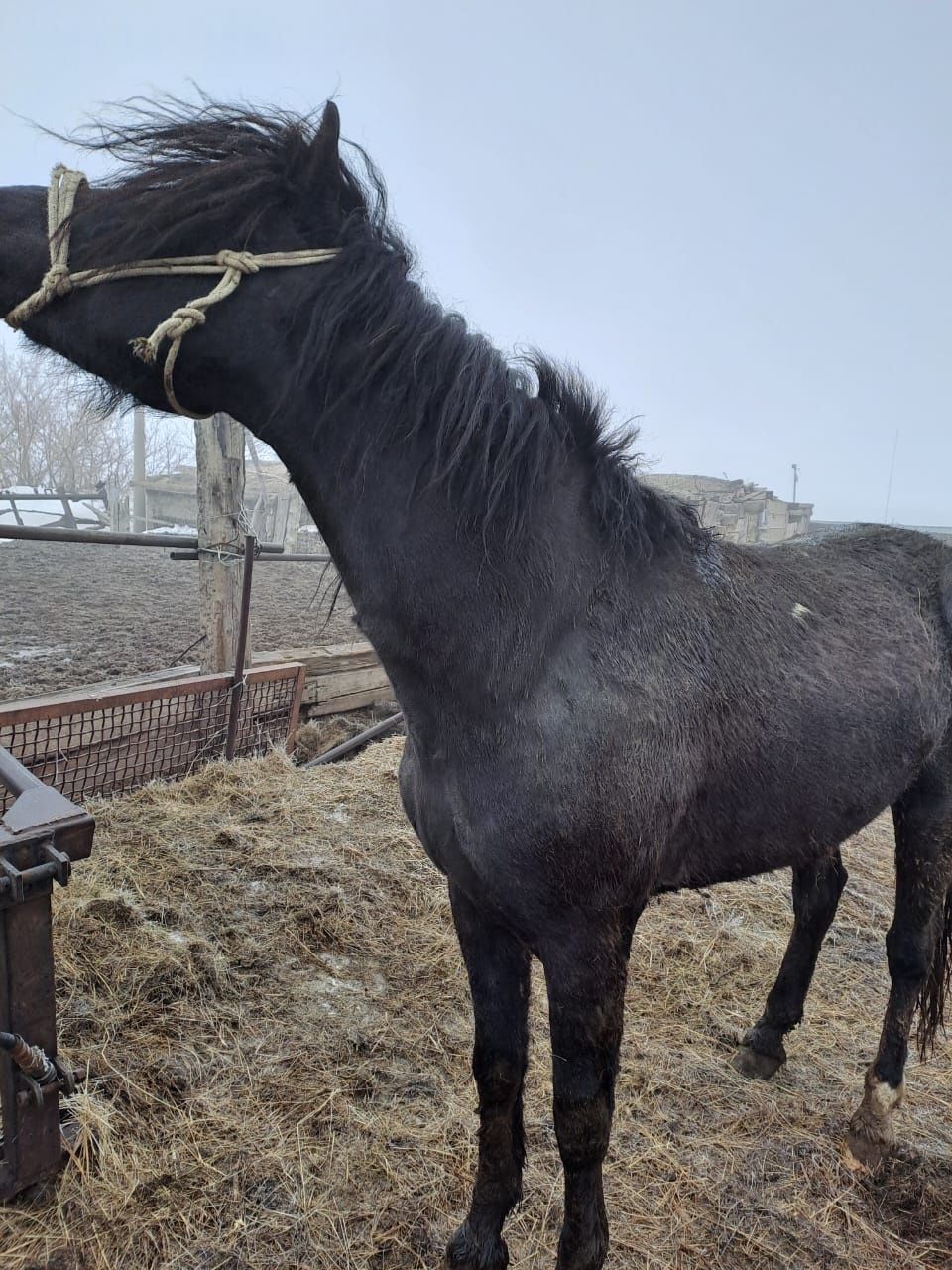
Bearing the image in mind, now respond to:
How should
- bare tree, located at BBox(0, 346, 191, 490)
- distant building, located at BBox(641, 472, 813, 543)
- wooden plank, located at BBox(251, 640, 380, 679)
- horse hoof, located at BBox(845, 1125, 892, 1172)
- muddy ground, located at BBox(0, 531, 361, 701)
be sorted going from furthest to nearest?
1. bare tree, located at BBox(0, 346, 191, 490)
2. distant building, located at BBox(641, 472, 813, 543)
3. wooden plank, located at BBox(251, 640, 380, 679)
4. muddy ground, located at BBox(0, 531, 361, 701)
5. horse hoof, located at BBox(845, 1125, 892, 1172)

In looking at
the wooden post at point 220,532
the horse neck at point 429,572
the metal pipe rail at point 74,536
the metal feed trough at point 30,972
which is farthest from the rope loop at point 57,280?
the wooden post at point 220,532

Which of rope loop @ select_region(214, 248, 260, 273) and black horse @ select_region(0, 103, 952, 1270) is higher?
rope loop @ select_region(214, 248, 260, 273)

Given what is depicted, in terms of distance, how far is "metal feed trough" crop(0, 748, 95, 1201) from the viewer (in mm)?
1603

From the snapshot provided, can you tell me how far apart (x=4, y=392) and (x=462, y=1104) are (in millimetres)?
30054

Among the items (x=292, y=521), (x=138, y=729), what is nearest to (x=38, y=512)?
(x=292, y=521)

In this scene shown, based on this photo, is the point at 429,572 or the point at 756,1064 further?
the point at 756,1064

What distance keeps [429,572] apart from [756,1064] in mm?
2248

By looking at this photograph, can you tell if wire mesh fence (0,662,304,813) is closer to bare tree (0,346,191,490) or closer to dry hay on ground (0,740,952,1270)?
dry hay on ground (0,740,952,1270)

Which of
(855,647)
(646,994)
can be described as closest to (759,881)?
(646,994)

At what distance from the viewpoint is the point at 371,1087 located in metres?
2.25

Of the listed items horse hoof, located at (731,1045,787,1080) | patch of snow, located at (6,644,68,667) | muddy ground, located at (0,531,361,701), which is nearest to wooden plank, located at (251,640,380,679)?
muddy ground, located at (0,531,361,701)

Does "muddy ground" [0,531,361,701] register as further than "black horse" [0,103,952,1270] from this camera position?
Yes

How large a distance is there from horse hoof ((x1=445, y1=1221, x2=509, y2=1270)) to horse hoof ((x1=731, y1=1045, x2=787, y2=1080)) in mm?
1137

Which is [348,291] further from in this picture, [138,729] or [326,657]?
[326,657]
